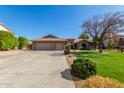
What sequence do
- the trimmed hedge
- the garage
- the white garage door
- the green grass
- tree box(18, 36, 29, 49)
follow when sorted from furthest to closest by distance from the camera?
the white garage door < the garage < tree box(18, 36, 29, 49) < the trimmed hedge < the green grass

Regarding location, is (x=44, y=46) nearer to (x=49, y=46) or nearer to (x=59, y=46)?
(x=49, y=46)

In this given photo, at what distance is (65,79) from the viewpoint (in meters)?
10.7

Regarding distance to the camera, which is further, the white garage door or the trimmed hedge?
the white garage door

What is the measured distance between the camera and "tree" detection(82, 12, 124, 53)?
32.5 m

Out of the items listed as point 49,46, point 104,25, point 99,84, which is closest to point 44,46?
point 49,46

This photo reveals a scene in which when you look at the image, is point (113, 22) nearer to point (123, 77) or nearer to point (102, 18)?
point (102, 18)

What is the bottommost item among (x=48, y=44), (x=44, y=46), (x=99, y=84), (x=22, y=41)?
(x=99, y=84)

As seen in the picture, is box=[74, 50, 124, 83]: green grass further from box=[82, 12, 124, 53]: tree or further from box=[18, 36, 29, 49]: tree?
box=[18, 36, 29, 49]: tree

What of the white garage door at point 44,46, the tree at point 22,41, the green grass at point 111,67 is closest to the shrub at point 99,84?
the green grass at point 111,67

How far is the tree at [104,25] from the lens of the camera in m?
32.5

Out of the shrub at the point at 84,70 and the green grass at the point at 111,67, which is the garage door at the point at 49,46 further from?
the shrub at the point at 84,70

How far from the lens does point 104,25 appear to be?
33.3 m

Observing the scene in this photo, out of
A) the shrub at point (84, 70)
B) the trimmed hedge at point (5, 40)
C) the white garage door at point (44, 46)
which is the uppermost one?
the trimmed hedge at point (5, 40)

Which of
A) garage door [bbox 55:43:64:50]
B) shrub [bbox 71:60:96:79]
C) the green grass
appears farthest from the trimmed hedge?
shrub [bbox 71:60:96:79]
